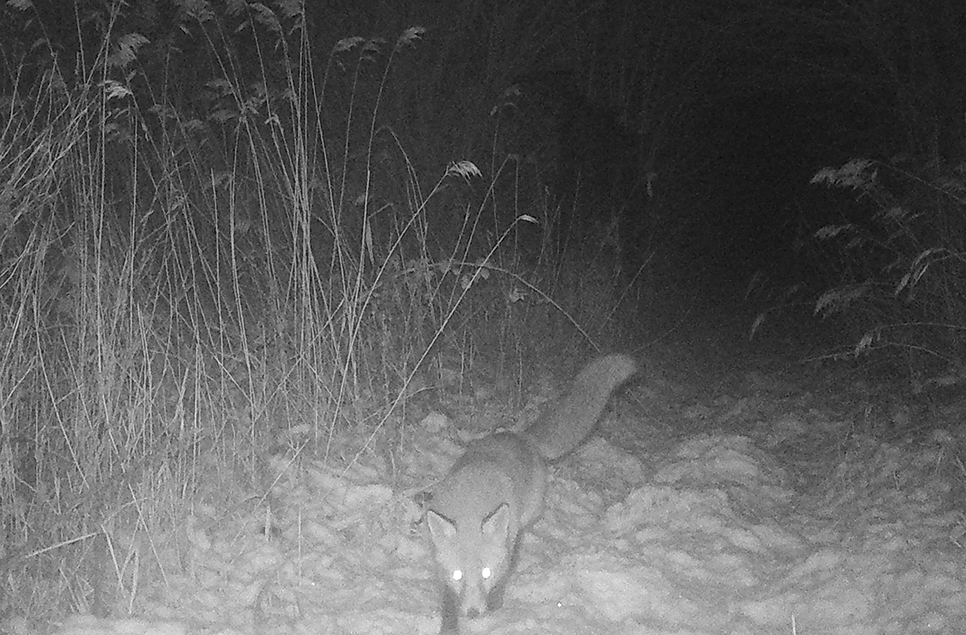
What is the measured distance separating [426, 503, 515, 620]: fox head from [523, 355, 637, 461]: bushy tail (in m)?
1.15

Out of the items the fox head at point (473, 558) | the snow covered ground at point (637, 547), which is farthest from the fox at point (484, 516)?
the snow covered ground at point (637, 547)

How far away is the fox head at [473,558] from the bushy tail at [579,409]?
45.4 inches

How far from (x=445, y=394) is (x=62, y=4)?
3.58 metres

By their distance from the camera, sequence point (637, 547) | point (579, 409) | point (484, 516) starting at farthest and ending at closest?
point (579, 409) → point (637, 547) → point (484, 516)

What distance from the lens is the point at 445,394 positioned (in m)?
5.93

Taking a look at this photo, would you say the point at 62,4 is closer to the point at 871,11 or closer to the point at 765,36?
the point at 871,11

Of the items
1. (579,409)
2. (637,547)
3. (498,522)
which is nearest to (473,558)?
(498,522)

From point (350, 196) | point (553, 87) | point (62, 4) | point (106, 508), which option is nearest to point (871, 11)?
point (553, 87)

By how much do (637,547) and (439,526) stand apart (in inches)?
40.0

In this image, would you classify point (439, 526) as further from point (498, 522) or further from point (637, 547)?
point (637, 547)

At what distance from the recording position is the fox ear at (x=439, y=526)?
12.4 feet

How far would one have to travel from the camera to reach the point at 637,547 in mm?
4176

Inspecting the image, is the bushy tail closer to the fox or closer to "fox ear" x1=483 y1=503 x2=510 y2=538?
the fox

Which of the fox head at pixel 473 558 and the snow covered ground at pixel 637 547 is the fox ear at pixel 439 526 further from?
the snow covered ground at pixel 637 547
